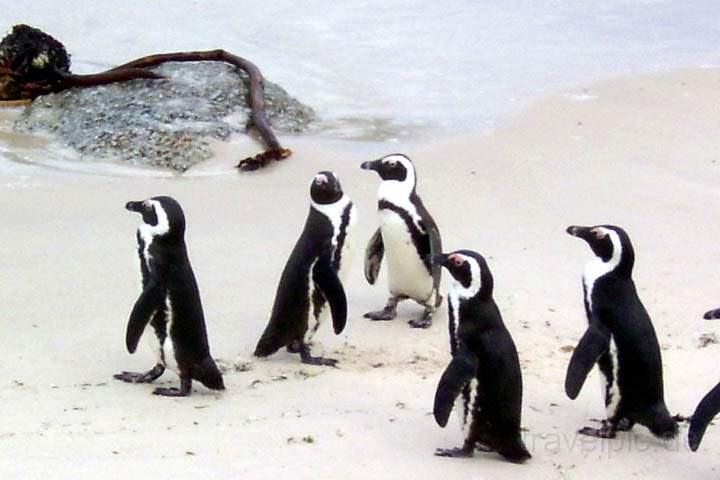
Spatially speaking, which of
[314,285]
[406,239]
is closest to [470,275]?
[314,285]

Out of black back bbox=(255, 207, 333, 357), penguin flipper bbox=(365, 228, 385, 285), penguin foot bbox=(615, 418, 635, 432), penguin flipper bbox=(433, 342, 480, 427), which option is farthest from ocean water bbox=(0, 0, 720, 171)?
penguin flipper bbox=(433, 342, 480, 427)

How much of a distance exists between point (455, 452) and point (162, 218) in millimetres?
1527

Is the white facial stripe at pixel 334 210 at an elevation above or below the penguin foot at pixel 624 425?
above

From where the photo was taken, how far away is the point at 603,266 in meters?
5.06

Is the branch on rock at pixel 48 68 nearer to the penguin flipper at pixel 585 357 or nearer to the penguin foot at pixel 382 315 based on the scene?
the penguin foot at pixel 382 315

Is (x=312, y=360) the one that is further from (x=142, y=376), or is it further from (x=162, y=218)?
(x=162, y=218)

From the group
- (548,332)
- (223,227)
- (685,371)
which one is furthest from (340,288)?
(223,227)

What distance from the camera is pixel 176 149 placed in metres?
9.26

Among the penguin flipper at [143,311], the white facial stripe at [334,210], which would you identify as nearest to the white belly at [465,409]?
the penguin flipper at [143,311]

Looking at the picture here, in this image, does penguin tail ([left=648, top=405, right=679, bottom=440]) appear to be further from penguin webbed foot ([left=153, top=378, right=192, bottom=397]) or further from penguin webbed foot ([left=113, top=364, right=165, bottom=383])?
penguin webbed foot ([left=113, top=364, right=165, bottom=383])

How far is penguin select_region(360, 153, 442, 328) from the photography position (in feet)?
21.8

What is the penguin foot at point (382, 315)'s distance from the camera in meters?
6.67

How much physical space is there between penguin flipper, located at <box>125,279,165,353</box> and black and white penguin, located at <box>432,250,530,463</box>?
1.25 metres

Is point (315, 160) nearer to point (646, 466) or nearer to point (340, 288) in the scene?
point (340, 288)
